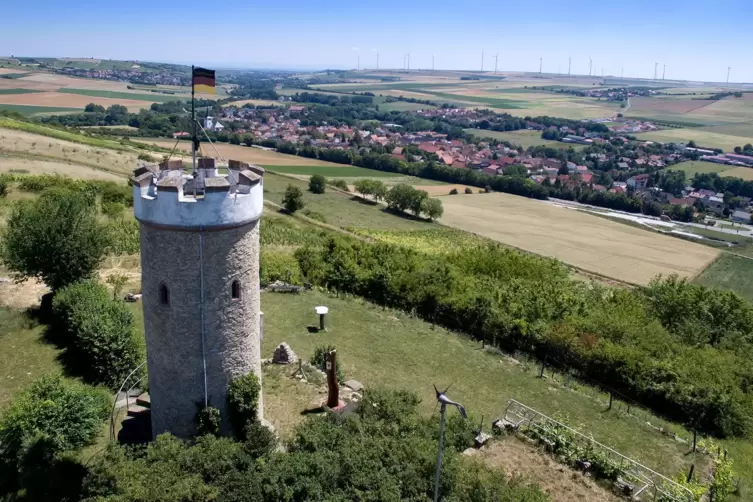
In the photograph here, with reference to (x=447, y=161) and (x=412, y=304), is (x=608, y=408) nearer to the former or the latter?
(x=412, y=304)

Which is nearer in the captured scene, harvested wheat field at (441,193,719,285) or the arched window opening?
the arched window opening

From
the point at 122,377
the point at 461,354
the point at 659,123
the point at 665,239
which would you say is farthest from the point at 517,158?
the point at 122,377

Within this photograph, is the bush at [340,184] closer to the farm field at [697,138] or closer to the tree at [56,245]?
the tree at [56,245]

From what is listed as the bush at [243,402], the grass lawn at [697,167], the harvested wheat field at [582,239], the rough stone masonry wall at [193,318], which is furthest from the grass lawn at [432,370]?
the grass lawn at [697,167]

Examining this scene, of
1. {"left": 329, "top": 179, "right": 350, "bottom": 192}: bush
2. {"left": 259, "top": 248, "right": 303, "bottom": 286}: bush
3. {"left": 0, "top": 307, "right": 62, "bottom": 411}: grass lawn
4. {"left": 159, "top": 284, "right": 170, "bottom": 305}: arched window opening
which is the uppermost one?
{"left": 159, "top": 284, "right": 170, "bottom": 305}: arched window opening

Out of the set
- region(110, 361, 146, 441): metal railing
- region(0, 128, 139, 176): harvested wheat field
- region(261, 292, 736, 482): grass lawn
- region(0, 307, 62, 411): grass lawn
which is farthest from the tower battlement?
region(0, 128, 139, 176): harvested wheat field

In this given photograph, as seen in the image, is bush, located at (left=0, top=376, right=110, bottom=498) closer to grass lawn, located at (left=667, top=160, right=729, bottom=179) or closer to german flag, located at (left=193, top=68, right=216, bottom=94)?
german flag, located at (left=193, top=68, right=216, bottom=94)
